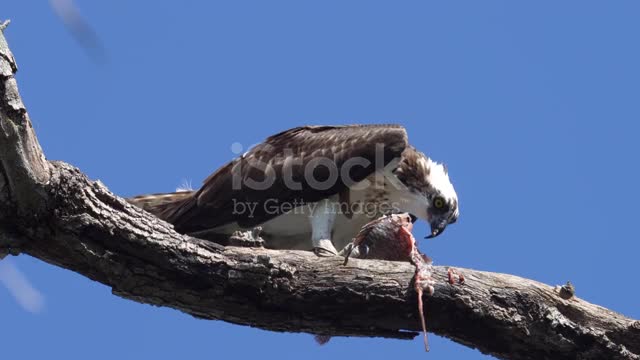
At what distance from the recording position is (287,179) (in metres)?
8.11

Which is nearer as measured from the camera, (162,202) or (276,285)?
(276,285)

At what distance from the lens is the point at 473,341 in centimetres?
636

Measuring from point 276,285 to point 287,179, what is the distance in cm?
217

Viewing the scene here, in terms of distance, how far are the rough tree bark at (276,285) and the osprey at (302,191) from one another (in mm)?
1481

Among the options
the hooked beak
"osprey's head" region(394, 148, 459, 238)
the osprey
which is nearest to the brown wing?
the osprey

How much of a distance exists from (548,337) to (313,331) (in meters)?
1.54

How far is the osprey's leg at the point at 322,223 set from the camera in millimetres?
7910

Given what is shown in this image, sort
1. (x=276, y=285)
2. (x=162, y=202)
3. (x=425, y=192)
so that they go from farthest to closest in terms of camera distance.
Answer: (x=425, y=192)
(x=162, y=202)
(x=276, y=285)

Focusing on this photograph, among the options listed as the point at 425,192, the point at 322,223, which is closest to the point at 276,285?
the point at 322,223

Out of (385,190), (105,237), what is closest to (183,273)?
(105,237)

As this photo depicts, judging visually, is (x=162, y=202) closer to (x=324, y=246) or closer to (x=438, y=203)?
(x=324, y=246)

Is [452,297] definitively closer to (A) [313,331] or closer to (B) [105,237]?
(A) [313,331]

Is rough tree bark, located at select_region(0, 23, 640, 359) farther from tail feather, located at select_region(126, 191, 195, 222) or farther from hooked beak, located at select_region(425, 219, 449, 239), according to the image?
hooked beak, located at select_region(425, 219, 449, 239)

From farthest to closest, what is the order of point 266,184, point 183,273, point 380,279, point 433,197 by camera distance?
1. point 433,197
2. point 266,184
3. point 380,279
4. point 183,273
